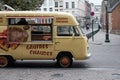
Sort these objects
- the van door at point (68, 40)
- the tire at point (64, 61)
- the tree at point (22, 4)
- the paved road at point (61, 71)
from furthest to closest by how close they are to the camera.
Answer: the tree at point (22, 4), the tire at point (64, 61), the van door at point (68, 40), the paved road at point (61, 71)

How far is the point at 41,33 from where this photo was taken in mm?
16953

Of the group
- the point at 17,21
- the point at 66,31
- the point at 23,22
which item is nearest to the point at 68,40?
the point at 66,31

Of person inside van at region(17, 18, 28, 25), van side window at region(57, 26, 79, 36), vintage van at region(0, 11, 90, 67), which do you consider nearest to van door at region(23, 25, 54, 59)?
vintage van at region(0, 11, 90, 67)

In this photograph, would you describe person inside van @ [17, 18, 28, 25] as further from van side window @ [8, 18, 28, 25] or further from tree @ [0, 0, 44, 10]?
tree @ [0, 0, 44, 10]

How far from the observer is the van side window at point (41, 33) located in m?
16.9

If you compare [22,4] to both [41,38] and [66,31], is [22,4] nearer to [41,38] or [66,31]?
[41,38]

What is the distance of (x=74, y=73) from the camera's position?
15164 millimetres

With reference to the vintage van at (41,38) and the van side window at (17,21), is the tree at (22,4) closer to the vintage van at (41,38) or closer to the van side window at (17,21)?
the van side window at (17,21)

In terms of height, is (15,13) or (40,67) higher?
(15,13)

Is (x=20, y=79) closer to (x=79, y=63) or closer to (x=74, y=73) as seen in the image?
(x=74, y=73)

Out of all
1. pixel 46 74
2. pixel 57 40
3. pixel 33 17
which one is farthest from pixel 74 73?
pixel 33 17

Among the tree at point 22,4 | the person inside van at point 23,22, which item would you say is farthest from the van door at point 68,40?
the tree at point 22,4

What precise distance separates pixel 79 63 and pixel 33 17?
3.27 metres

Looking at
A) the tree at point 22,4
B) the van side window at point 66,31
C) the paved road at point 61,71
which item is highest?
the tree at point 22,4
